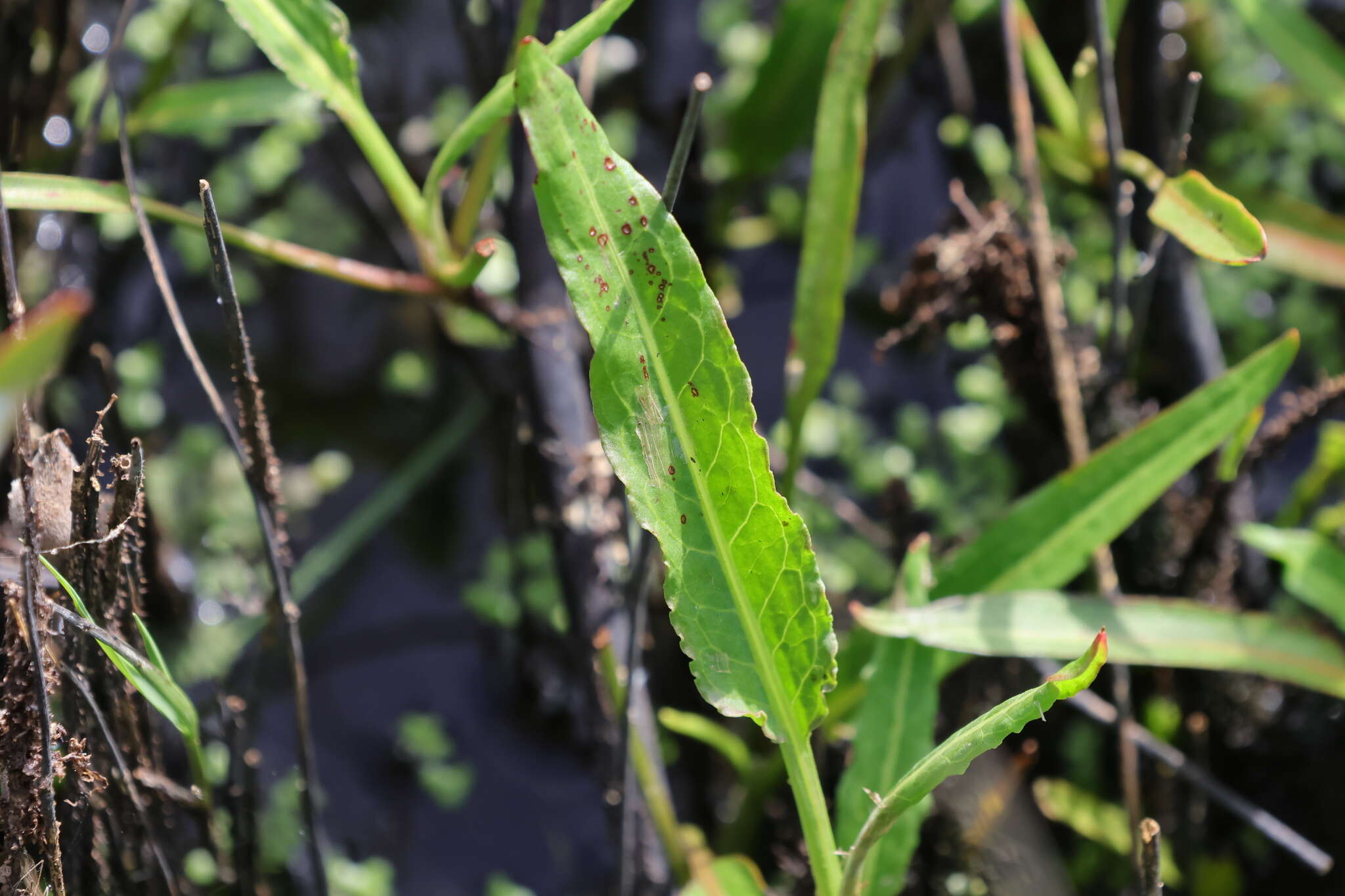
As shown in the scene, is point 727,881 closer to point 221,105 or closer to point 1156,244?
point 1156,244

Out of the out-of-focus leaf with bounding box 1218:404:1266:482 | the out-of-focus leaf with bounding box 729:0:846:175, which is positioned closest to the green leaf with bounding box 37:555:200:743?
the out-of-focus leaf with bounding box 1218:404:1266:482

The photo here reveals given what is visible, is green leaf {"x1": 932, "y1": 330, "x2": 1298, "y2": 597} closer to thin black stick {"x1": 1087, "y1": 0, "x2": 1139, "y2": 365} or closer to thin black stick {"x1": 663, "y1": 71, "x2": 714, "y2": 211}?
thin black stick {"x1": 1087, "y1": 0, "x2": 1139, "y2": 365}

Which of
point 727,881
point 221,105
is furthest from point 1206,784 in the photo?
point 221,105

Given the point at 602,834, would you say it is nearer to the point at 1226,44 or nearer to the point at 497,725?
the point at 497,725

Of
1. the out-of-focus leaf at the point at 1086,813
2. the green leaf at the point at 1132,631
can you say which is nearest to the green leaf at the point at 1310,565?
the green leaf at the point at 1132,631

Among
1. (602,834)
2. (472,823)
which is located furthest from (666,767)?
(472,823)

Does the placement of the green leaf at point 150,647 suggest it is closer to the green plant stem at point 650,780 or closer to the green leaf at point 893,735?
the green plant stem at point 650,780
